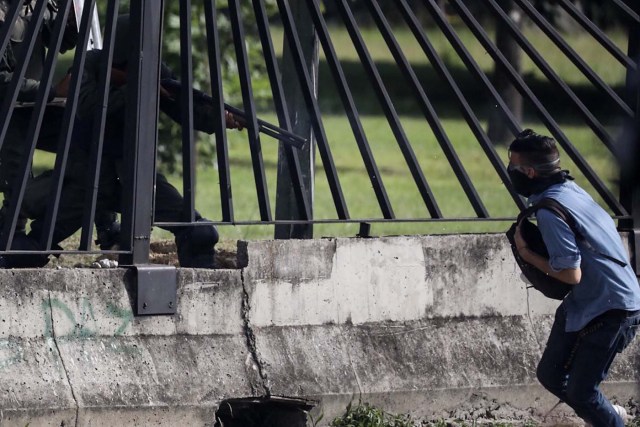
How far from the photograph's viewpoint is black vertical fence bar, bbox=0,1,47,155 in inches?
177

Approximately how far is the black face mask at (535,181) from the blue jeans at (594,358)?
58cm

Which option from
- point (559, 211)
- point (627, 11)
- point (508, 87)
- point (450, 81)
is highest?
point (508, 87)

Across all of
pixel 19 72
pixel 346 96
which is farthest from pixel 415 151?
pixel 19 72

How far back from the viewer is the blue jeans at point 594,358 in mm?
4578

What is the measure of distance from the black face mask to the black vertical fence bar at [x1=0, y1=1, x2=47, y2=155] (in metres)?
2.07

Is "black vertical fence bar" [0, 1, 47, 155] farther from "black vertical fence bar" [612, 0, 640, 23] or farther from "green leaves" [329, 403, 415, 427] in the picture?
"black vertical fence bar" [612, 0, 640, 23]

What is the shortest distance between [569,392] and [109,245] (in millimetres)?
2629

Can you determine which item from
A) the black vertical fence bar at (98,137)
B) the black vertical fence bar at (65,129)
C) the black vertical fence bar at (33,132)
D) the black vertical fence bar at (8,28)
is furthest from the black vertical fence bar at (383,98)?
the black vertical fence bar at (8,28)

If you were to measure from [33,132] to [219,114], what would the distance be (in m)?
0.84

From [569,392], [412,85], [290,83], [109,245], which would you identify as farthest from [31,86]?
[569,392]

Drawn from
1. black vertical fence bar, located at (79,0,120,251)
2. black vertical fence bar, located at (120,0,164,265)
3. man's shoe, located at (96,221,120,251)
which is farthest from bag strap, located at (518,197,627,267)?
man's shoe, located at (96,221,120,251)

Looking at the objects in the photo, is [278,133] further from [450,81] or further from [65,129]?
[65,129]

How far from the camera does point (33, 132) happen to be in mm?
4562

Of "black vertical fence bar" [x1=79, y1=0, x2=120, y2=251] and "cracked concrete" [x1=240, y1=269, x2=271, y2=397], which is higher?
"black vertical fence bar" [x1=79, y1=0, x2=120, y2=251]
